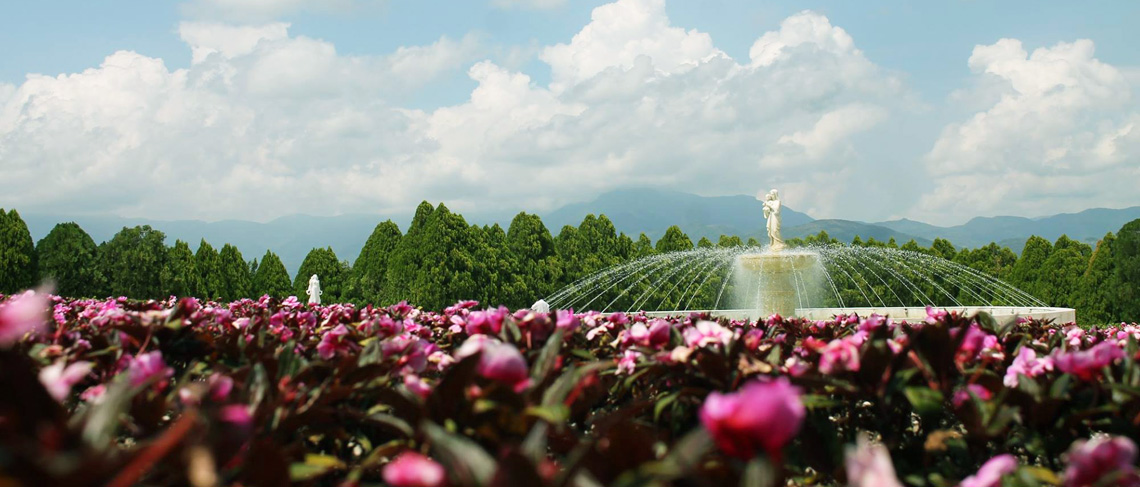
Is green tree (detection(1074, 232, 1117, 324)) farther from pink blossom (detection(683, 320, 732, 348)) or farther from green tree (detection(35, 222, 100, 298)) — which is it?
green tree (detection(35, 222, 100, 298))

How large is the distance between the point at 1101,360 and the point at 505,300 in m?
18.0

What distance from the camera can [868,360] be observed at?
5.13 ft

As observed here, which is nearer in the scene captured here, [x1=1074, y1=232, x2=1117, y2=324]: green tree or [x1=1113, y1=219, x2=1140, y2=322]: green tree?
[x1=1113, y1=219, x2=1140, y2=322]: green tree

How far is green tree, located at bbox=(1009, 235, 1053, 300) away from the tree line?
1.3 inches

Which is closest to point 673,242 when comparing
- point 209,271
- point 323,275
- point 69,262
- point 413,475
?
point 323,275

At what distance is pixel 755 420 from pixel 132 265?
2393cm

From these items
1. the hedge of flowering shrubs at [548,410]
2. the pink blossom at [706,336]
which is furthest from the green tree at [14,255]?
the pink blossom at [706,336]

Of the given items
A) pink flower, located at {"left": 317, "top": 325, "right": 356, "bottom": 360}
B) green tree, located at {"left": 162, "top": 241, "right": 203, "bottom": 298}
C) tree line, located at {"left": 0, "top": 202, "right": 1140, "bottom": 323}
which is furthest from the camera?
green tree, located at {"left": 162, "top": 241, "right": 203, "bottom": 298}

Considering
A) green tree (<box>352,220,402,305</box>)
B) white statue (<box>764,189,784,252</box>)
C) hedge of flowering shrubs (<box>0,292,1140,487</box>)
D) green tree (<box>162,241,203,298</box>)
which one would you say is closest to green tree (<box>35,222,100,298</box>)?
green tree (<box>162,241,203,298</box>)

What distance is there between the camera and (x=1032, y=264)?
1948cm

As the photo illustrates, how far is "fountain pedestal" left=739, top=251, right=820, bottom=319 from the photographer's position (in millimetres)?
10992

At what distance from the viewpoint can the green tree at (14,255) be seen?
19234mm

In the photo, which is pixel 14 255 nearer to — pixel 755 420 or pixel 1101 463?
pixel 755 420

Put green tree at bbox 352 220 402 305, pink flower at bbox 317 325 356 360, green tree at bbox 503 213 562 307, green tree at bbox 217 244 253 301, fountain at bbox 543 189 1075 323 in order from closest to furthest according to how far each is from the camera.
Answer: pink flower at bbox 317 325 356 360, fountain at bbox 543 189 1075 323, green tree at bbox 503 213 562 307, green tree at bbox 352 220 402 305, green tree at bbox 217 244 253 301
